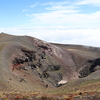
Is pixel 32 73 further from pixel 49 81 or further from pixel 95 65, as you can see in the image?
pixel 95 65

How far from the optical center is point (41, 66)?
60.9 meters

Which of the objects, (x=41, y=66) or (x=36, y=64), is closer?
(x=36, y=64)

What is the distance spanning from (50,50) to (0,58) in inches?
1207

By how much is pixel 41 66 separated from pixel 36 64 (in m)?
2.47

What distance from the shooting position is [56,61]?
229 ft

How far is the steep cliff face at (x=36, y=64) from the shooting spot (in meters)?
45.3

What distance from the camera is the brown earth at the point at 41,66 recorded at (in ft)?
139

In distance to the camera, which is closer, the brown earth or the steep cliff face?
the brown earth

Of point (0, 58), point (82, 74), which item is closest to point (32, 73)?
point (0, 58)

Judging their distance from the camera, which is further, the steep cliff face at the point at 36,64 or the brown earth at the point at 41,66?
the steep cliff face at the point at 36,64

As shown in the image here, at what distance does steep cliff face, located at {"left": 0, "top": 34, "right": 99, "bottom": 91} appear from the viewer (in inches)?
1783

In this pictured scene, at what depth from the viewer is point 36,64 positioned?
195 ft

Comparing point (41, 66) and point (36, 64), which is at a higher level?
point (36, 64)

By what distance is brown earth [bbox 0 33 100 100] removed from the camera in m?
42.3
